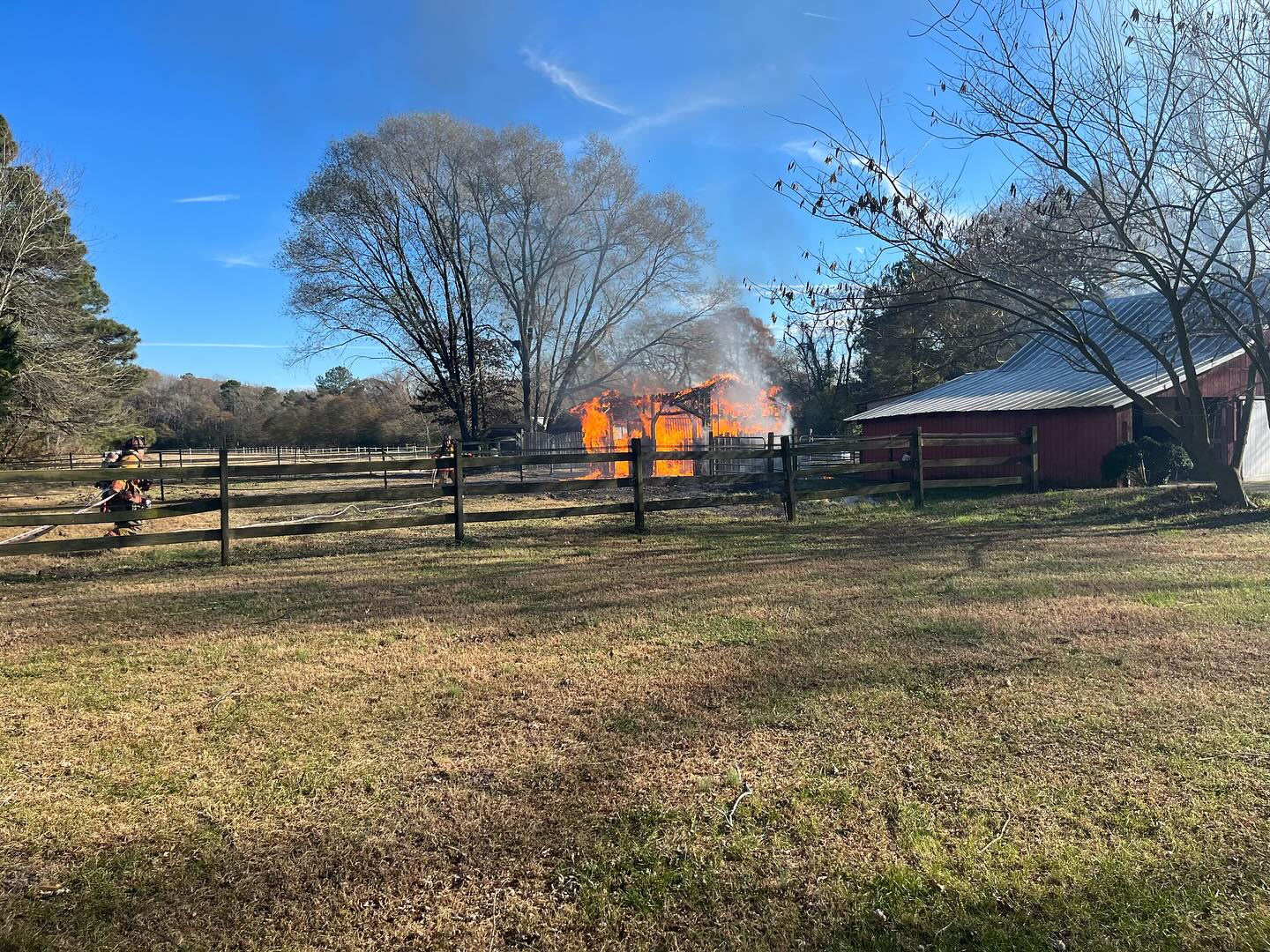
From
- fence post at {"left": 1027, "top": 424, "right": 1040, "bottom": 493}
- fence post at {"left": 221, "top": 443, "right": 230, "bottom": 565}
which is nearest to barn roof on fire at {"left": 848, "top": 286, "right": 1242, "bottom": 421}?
fence post at {"left": 1027, "top": 424, "right": 1040, "bottom": 493}

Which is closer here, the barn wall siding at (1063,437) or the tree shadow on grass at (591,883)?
the tree shadow on grass at (591,883)

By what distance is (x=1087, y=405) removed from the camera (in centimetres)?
1777

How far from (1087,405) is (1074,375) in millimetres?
4006

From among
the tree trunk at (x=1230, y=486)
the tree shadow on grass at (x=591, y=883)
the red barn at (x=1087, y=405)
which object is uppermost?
the red barn at (x=1087, y=405)

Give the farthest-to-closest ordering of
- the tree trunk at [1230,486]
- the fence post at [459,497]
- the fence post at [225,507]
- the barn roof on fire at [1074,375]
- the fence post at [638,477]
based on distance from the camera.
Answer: the barn roof on fire at [1074,375], the tree trunk at [1230,486], the fence post at [638,477], the fence post at [459,497], the fence post at [225,507]

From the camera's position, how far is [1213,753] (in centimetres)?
300

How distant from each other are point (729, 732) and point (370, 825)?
1.60 m

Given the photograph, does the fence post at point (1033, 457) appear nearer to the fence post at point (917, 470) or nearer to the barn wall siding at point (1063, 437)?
the barn wall siding at point (1063, 437)

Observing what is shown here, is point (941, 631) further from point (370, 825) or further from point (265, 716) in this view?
point (265, 716)

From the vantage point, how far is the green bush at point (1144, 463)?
55.4 ft

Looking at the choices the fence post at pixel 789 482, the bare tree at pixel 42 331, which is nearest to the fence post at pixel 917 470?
the fence post at pixel 789 482

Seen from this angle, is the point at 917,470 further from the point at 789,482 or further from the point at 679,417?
the point at 679,417

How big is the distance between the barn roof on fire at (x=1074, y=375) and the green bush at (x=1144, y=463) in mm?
1223

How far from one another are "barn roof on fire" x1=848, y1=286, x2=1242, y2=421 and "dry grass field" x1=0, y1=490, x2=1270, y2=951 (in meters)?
14.6
